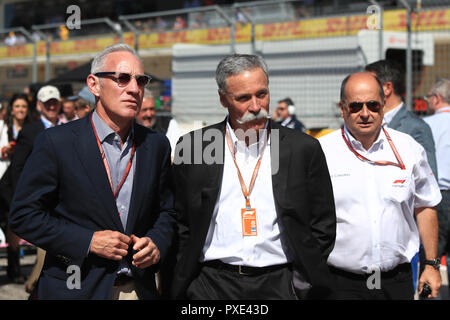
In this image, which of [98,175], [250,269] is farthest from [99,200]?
[250,269]

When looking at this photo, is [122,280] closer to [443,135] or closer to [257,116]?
[257,116]

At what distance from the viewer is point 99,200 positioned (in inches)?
109

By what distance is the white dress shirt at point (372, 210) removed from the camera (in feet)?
11.3

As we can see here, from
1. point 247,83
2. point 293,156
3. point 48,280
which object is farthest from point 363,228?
point 48,280

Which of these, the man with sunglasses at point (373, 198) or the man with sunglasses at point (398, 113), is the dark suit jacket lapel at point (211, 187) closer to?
the man with sunglasses at point (373, 198)

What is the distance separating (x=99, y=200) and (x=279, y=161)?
0.83 metres

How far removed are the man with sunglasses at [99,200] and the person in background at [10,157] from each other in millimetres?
4376

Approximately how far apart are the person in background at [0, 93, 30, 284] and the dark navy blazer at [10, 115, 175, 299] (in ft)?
14.4

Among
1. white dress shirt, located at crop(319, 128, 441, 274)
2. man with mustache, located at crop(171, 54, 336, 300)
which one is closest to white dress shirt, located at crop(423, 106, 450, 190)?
white dress shirt, located at crop(319, 128, 441, 274)

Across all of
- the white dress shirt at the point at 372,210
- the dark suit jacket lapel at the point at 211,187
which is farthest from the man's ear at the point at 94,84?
the white dress shirt at the point at 372,210

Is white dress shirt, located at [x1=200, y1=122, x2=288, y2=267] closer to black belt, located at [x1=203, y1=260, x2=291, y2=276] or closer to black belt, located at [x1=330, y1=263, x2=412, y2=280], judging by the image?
black belt, located at [x1=203, y1=260, x2=291, y2=276]

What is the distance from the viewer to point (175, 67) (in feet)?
37.4

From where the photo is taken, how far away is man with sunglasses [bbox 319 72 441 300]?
3445 mm
